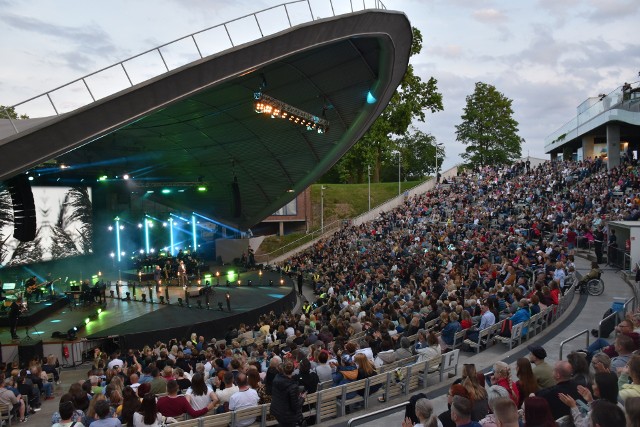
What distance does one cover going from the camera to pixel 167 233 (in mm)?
35531

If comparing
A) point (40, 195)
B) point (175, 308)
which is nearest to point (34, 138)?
point (175, 308)

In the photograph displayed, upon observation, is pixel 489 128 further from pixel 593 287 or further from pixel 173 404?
pixel 173 404

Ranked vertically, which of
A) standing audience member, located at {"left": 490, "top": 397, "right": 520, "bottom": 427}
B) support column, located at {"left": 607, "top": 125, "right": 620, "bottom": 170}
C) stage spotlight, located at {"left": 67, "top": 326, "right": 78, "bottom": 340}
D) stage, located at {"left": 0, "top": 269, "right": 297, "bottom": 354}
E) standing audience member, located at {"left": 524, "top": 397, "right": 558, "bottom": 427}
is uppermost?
support column, located at {"left": 607, "top": 125, "right": 620, "bottom": 170}

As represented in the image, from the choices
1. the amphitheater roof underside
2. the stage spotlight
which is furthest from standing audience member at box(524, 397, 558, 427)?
the stage spotlight

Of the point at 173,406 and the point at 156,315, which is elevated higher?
the point at 173,406

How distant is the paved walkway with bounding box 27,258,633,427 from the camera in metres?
8.00

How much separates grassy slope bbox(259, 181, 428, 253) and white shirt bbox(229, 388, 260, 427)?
3635cm

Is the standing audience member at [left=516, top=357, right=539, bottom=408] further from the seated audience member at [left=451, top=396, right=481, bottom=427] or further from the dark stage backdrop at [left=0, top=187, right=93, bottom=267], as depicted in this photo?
the dark stage backdrop at [left=0, top=187, right=93, bottom=267]

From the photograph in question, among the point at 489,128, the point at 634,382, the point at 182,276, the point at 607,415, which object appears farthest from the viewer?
the point at 489,128

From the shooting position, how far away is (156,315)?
18844 mm

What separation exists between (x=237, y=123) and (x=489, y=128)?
4533 cm

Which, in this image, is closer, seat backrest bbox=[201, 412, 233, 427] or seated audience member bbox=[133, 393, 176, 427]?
seated audience member bbox=[133, 393, 176, 427]

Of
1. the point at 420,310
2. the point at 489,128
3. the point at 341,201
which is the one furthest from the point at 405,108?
the point at 420,310

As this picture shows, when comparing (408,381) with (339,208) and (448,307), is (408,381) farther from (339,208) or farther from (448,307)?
(339,208)
